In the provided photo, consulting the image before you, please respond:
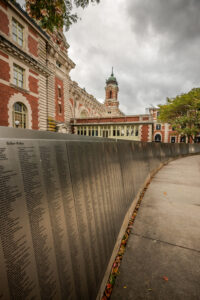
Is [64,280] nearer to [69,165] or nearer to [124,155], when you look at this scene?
[69,165]

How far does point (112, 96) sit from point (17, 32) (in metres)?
53.3

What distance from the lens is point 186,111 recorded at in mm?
24031

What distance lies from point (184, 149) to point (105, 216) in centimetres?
1616

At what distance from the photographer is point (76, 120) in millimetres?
22547

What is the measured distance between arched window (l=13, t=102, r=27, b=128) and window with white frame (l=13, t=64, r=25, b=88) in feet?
6.26

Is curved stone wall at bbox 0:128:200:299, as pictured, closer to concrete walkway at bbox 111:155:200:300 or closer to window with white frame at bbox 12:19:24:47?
concrete walkway at bbox 111:155:200:300

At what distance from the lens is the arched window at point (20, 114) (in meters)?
12.6

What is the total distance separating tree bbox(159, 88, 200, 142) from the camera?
2141 cm

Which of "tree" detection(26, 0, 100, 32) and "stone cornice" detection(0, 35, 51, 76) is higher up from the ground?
"stone cornice" detection(0, 35, 51, 76)

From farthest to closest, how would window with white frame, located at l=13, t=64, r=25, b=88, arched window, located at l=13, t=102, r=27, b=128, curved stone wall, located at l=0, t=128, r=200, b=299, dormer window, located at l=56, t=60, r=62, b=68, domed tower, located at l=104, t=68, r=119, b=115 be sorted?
domed tower, located at l=104, t=68, r=119, b=115
dormer window, located at l=56, t=60, r=62, b=68
arched window, located at l=13, t=102, r=27, b=128
window with white frame, located at l=13, t=64, r=25, b=88
curved stone wall, located at l=0, t=128, r=200, b=299

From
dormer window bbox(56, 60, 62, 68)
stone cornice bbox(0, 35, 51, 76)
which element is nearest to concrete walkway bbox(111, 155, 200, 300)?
stone cornice bbox(0, 35, 51, 76)

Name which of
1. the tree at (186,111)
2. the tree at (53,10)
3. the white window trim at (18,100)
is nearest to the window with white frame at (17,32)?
the white window trim at (18,100)

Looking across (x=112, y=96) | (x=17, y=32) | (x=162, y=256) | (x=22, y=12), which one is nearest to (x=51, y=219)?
(x=162, y=256)

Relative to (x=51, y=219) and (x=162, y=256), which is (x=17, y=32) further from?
(x=162, y=256)
